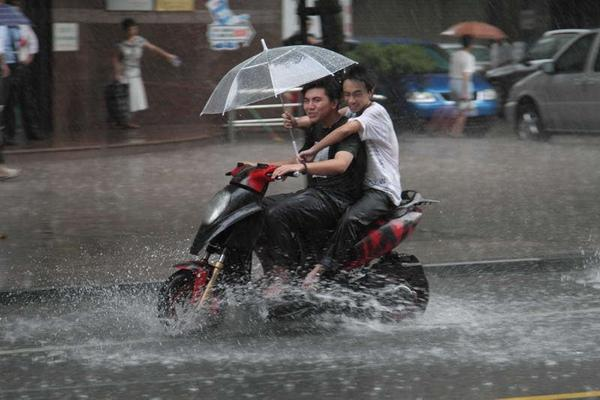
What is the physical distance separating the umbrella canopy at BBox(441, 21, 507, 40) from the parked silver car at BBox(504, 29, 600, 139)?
4.55 feet

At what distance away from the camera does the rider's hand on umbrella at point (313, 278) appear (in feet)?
22.5

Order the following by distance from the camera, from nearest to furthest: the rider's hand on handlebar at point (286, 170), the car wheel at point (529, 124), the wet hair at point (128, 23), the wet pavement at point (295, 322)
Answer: the wet pavement at point (295, 322)
the rider's hand on handlebar at point (286, 170)
the wet hair at point (128, 23)
the car wheel at point (529, 124)

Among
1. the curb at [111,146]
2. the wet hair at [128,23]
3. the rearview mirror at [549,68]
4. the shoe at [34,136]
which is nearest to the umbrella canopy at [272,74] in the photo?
the curb at [111,146]

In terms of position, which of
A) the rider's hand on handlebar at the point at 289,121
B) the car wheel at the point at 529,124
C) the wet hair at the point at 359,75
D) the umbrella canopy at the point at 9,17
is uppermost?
the wet hair at the point at 359,75

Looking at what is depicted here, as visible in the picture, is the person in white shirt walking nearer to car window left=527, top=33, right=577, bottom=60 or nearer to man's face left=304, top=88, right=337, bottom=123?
man's face left=304, top=88, right=337, bottom=123

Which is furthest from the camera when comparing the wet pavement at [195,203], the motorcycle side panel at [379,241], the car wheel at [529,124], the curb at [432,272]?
the car wheel at [529,124]

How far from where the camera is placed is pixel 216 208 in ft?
22.1

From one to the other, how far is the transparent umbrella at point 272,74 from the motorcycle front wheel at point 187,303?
3.28 feet

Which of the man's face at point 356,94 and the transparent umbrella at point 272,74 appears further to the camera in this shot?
the man's face at point 356,94

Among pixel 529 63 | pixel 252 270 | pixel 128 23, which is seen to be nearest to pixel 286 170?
pixel 252 270

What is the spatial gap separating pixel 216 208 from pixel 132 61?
36.2ft

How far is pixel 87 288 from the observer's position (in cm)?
809

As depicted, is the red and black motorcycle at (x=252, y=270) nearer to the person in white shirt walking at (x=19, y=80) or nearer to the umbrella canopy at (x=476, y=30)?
the person in white shirt walking at (x=19, y=80)

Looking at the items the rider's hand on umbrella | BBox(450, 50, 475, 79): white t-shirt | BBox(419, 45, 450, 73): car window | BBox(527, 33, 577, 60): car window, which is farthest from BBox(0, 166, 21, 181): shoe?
BBox(527, 33, 577, 60): car window
